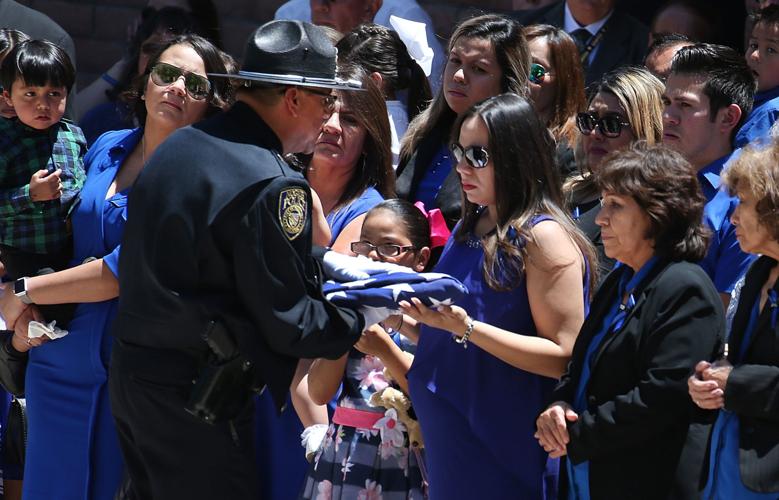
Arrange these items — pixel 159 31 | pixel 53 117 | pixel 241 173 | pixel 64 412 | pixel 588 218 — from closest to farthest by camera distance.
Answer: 1. pixel 241 173
2. pixel 588 218
3. pixel 64 412
4. pixel 53 117
5. pixel 159 31

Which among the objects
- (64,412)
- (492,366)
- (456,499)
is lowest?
(64,412)

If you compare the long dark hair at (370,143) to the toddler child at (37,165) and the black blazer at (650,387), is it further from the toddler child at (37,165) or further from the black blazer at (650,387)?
the black blazer at (650,387)

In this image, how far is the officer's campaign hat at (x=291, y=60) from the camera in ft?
11.1

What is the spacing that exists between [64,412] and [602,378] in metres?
2.12

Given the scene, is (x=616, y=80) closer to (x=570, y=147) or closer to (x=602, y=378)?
(x=570, y=147)

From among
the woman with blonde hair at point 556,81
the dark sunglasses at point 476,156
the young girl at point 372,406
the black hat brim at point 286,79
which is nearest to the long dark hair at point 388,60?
the woman with blonde hair at point 556,81

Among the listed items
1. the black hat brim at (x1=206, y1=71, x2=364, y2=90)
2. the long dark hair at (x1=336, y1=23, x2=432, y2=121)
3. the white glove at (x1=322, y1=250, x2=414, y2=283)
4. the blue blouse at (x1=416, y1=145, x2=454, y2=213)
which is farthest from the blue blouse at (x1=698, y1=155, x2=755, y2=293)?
the long dark hair at (x1=336, y1=23, x2=432, y2=121)

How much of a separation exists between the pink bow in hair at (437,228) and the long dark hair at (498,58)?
2.14ft

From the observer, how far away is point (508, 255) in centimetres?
360

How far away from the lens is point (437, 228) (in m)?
4.21

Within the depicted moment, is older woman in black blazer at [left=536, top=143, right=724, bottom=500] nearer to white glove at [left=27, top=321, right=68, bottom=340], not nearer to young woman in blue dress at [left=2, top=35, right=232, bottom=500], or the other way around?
young woman in blue dress at [left=2, top=35, right=232, bottom=500]

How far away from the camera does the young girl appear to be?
3.89 m

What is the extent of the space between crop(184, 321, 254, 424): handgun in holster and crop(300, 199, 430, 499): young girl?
0.60m

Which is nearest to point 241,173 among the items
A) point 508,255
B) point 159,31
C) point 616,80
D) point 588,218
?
point 508,255
